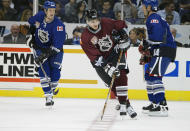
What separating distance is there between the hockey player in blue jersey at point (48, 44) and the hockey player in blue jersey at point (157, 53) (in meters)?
1.11

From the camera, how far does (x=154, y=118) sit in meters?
4.85

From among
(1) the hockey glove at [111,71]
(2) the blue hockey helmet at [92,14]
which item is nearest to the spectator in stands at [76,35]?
(2) the blue hockey helmet at [92,14]

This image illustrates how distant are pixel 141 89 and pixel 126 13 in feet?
3.93

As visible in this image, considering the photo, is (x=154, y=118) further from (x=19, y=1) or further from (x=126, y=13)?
(x=19, y=1)

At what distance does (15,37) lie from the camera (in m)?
6.75

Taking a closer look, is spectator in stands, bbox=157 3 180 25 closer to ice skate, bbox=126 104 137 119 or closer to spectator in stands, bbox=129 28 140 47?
spectator in stands, bbox=129 28 140 47

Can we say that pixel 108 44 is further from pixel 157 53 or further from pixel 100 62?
pixel 157 53

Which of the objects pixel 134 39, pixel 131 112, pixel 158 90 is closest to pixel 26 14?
pixel 134 39

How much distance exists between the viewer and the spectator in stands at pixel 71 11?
7.00 m

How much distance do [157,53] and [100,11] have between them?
240 cm

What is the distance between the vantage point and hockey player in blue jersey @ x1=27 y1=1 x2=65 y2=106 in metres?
5.43

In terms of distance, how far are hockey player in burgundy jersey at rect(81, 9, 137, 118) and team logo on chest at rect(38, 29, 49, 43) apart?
0.99 meters

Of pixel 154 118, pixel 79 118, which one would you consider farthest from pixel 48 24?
pixel 154 118

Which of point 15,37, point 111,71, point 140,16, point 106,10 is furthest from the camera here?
point 106,10
